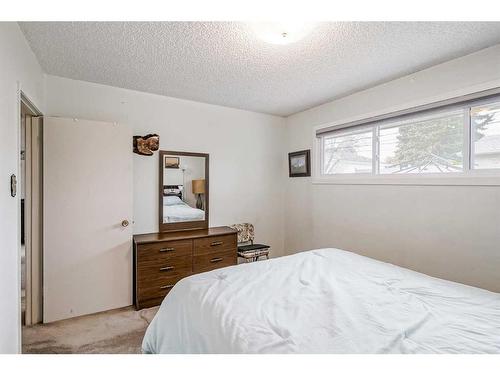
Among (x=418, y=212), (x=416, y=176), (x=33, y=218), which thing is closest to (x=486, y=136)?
(x=416, y=176)

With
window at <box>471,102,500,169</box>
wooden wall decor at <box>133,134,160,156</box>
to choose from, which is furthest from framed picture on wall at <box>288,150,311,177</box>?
wooden wall decor at <box>133,134,160,156</box>

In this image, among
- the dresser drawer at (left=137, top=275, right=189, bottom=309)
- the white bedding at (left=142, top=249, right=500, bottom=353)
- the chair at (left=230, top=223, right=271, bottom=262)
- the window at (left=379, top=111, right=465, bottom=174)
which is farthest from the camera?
the chair at (left=230, top=223, right=271, bottom=262)

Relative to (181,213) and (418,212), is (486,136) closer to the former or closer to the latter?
(418,212)

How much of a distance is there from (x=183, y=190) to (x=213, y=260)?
3.09 feet

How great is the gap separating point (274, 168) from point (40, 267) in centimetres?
303

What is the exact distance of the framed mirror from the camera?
3.17 metres

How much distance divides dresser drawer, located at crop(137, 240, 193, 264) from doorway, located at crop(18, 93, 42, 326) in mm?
884

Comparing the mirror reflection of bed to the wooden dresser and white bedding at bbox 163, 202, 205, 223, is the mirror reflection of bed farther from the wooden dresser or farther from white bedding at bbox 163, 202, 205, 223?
the wooden dresser

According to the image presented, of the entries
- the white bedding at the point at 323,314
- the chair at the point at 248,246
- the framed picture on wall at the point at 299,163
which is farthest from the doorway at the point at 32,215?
the framed picture on wall at the point at 299,163

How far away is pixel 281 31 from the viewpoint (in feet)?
5.74

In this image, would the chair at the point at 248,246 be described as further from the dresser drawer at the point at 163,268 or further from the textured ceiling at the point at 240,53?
the textured ceiling at the point at 240,53

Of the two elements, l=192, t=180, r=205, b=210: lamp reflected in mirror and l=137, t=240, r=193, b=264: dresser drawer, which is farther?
l=192, t=180, r=205, b=210: lamp reflected in mirror
